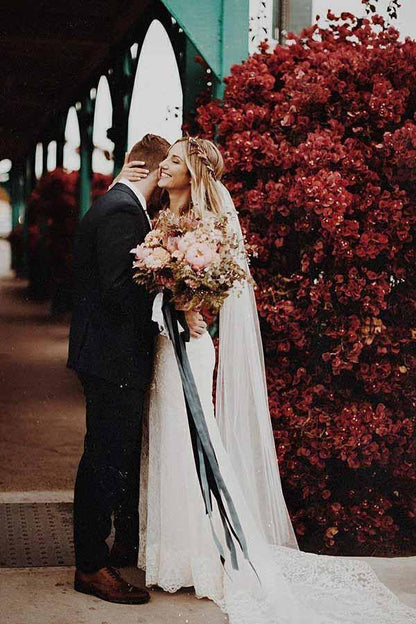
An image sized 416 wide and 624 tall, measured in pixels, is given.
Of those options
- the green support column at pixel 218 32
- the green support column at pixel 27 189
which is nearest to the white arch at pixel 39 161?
the green support column at pixel 27 189

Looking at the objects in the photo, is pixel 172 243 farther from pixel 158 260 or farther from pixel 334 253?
pixel 334 253

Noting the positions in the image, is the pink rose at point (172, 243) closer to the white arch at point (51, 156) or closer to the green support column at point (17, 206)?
the green support column at point (17, 206)

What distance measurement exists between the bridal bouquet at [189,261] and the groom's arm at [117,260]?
0.08m

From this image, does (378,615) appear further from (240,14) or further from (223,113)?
(240,14)

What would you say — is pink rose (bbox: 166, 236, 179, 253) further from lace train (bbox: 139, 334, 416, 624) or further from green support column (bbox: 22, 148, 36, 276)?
green support column (bbox: 22, 148, 36, 276)

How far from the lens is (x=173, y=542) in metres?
4.43

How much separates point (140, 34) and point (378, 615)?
427 cm

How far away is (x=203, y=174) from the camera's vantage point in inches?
174

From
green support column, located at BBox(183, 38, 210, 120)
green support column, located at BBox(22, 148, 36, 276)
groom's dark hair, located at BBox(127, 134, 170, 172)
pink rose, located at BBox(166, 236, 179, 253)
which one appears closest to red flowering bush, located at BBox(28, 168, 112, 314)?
green support column, located at BBox(22, 148, 36, 276)

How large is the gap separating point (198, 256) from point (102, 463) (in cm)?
99

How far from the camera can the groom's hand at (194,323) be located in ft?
14.1

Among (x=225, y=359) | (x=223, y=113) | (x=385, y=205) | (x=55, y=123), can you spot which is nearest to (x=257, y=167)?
(x=223, y=113)

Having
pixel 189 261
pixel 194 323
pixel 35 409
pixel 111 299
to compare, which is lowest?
pixel 35 409

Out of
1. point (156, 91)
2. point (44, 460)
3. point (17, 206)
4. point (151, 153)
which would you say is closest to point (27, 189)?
point (17, 206)
